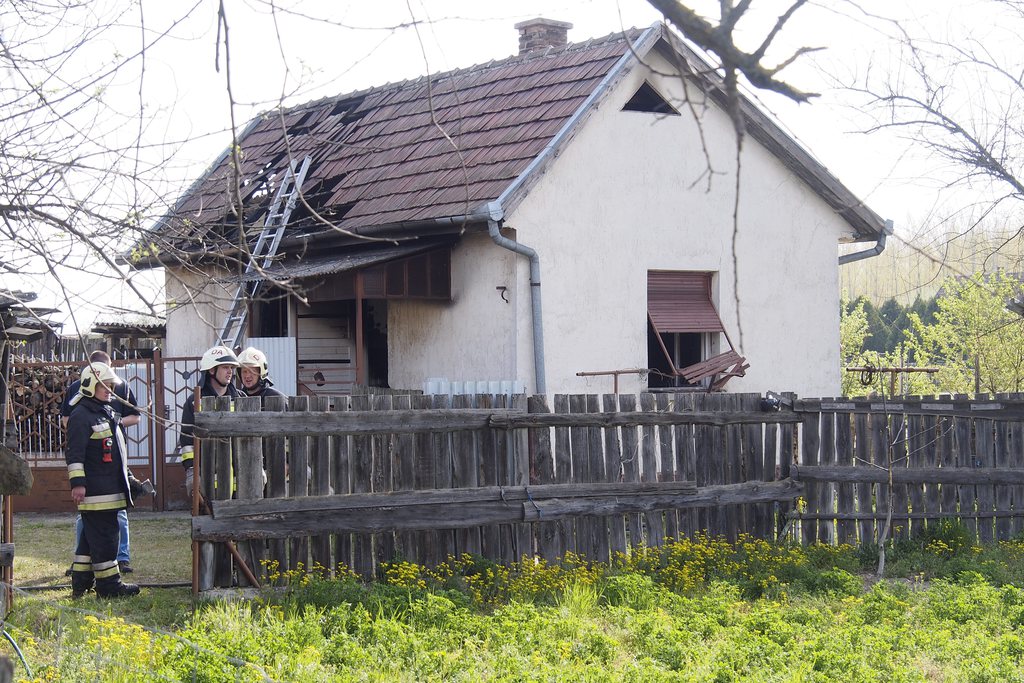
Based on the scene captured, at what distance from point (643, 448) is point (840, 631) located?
9.87 ft

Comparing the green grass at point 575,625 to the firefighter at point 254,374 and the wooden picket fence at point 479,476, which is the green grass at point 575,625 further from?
the firefighter at point 254,374

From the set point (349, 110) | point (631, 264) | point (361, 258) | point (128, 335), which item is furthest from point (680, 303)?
point (128, 335)

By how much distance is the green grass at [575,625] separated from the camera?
20.4 ft

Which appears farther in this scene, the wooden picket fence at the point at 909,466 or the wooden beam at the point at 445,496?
the wooden picket fence at the point at 909,466

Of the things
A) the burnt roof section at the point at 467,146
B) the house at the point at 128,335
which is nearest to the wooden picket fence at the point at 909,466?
the burnt roof section at the point at 467,146

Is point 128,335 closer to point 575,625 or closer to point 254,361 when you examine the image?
point 254,361

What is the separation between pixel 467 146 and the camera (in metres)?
15.0

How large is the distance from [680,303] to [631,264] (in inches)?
38.9

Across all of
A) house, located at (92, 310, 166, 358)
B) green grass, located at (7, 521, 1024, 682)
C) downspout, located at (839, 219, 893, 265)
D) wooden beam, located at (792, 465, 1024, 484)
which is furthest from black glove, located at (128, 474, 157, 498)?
house, located at (92, 310, 166, 358)

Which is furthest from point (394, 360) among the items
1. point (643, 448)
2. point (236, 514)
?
point (236, 514)

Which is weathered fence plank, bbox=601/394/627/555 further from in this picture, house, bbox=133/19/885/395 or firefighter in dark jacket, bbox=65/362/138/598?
firefighter in dark jacket, bbox=65/362/138/598

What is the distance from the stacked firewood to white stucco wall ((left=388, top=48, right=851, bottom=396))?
4.56 metres

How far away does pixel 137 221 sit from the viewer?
5402 millimetres

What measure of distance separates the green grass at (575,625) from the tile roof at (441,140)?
16.9 ft
